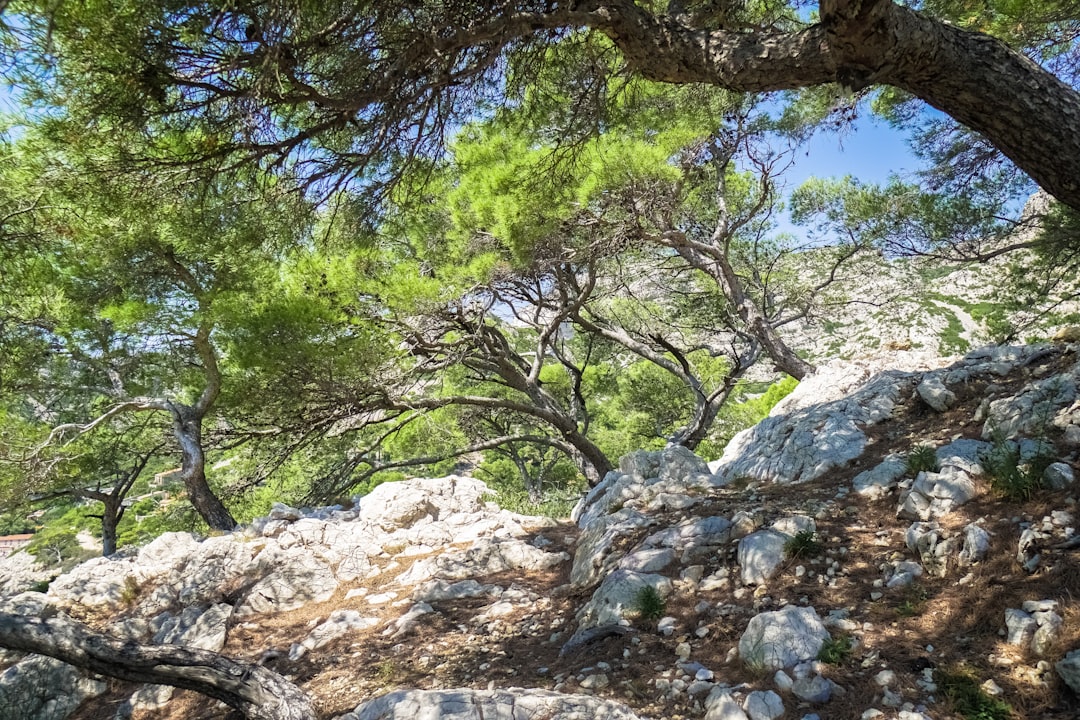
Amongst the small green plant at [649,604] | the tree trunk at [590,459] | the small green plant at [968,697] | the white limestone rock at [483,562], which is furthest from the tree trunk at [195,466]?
the small green plant at [968,697]

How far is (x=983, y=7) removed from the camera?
446 centimetres

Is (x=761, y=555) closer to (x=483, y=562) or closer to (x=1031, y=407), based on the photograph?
(x=1031, y=407)

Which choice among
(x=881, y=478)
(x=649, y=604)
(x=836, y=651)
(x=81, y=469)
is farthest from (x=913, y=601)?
(x=81, y=469)

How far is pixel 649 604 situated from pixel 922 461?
7.25 ft

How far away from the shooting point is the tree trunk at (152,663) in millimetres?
3207

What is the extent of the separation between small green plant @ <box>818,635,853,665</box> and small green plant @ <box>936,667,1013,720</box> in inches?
14.5

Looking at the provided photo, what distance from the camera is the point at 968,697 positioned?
2.18m

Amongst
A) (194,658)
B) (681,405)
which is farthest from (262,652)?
(681,405)

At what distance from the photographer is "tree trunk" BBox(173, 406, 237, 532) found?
319 inches

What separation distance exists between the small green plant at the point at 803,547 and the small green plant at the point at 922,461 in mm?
965

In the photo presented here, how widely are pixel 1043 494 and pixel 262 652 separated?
531 centimetres

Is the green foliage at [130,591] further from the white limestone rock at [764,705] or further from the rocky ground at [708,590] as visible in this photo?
the white limestone rock at [764,705]

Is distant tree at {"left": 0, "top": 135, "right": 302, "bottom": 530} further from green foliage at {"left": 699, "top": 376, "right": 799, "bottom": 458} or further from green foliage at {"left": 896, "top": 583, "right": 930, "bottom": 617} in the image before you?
green foliage at {"left": 699, "top": 376, "right": 799, "bottom": 458}

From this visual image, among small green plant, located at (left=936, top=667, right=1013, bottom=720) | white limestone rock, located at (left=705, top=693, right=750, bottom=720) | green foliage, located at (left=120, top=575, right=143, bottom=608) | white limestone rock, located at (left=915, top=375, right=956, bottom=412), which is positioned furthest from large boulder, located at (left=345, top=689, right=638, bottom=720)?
green foliage, located at (left=120, top=575, right=143, bottom=608)
